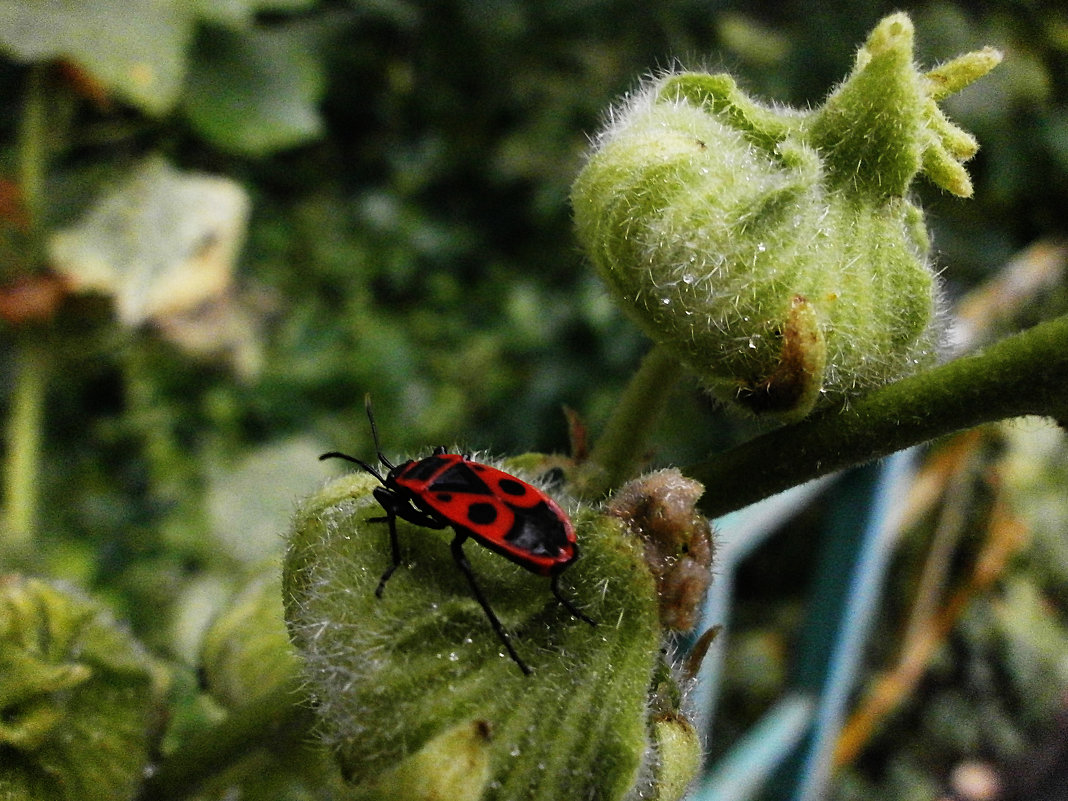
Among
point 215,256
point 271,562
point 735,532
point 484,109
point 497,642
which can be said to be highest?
point 497,642

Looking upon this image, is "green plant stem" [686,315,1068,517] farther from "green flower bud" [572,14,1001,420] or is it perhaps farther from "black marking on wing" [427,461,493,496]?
"black marking on wing" [427,461,493,496]

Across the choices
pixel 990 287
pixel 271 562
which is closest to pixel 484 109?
pixel 990 287

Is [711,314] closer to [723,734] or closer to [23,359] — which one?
[23,359]

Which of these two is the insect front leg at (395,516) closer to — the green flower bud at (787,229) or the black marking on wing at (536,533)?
the black marking on wing at (536,533)

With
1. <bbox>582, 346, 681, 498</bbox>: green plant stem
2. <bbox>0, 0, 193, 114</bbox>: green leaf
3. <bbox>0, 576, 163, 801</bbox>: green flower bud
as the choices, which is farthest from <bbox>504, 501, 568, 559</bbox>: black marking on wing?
<bbox>0, 0, 193, 114</bbox>: green leaf

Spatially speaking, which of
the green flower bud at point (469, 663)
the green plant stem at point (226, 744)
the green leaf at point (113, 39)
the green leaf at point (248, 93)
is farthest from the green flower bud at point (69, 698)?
the green leaf at point (248, 93)
